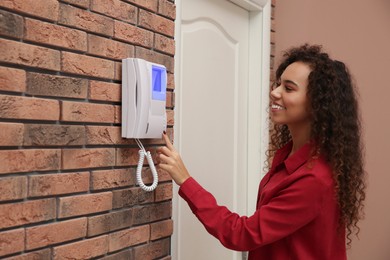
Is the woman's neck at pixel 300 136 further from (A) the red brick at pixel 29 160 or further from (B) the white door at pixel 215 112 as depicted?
(A) the red brick at pixel 29 160

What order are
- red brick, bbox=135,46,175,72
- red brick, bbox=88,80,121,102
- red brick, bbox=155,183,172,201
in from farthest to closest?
1. red brick, bbox=155,183,172,201
2. red brick, bbox=135,46,175,72
3. red brick, bbox=88,80,121,102

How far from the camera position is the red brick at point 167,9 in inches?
78.5

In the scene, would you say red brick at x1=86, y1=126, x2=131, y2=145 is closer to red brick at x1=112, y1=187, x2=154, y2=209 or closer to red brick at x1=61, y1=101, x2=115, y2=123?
red brick at x1=61, y1=101, x2=115, y2=123

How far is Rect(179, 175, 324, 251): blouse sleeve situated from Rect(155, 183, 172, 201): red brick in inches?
7.5

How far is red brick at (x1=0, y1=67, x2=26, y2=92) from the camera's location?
136 cm

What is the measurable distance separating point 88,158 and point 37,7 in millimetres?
509

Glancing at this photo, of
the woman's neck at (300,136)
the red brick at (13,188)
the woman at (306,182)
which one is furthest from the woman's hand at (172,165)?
the red brick at (13,188)

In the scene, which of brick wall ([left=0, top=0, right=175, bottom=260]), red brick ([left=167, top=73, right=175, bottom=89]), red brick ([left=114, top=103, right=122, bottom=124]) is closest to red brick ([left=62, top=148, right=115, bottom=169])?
brick wall ([left=0, top=0, right=175, bottom=260])

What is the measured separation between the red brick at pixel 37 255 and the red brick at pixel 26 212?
0.09 meters

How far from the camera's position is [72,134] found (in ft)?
5.20

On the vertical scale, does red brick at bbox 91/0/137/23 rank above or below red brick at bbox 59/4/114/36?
above

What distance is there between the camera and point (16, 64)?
4.58 ft

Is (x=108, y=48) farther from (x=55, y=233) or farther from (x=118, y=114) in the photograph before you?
(x=55, y=233)

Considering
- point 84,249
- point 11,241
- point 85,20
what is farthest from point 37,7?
point 84,249
